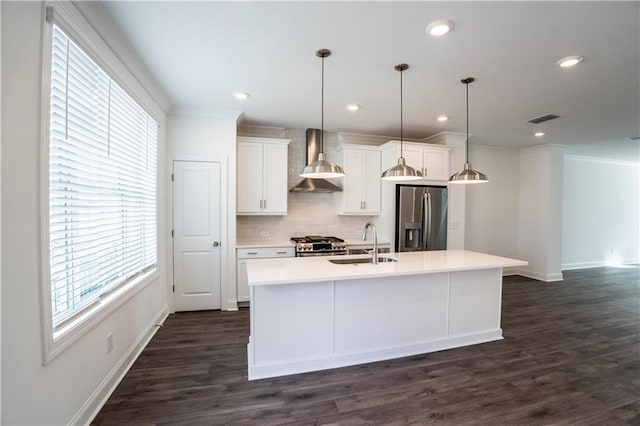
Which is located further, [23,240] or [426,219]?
[426,219]

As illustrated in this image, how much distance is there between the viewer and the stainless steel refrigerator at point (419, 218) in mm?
4453

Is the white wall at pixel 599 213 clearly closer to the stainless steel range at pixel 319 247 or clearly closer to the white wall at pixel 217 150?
the stainless steel range at pixel 319 247

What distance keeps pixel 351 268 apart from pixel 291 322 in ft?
2.30

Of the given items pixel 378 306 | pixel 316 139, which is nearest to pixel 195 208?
pixel 316 139

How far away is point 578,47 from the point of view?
→ 7.34ft

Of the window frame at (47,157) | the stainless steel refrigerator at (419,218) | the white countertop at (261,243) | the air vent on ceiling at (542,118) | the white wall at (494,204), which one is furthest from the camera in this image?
the white wall at (494,204)

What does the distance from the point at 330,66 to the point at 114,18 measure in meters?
1.65

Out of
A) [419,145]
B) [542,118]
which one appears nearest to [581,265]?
[542,118]

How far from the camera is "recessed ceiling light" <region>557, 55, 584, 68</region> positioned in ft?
7.84

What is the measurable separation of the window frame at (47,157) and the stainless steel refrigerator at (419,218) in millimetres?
3597

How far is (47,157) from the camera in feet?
4.81

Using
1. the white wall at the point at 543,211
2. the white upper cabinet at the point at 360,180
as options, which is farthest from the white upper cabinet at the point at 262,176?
the white wall at the point at 543,211

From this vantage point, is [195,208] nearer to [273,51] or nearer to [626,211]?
[273,51]

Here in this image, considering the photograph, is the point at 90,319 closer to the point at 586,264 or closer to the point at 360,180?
the point at 360,180
